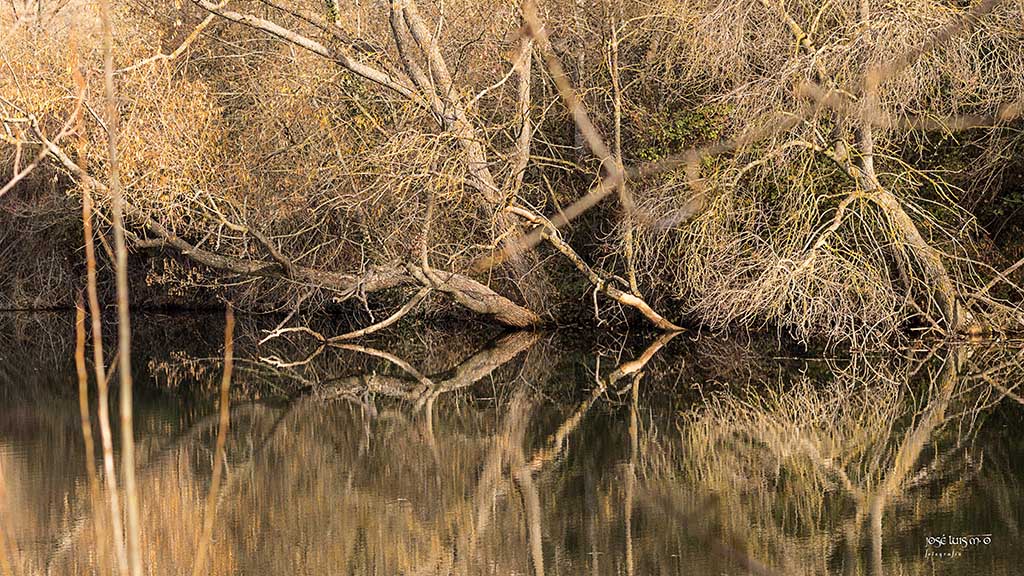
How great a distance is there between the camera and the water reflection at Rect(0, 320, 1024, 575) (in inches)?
232

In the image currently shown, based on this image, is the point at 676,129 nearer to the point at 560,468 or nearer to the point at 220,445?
the point at 560,468

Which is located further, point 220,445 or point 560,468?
point 560,468

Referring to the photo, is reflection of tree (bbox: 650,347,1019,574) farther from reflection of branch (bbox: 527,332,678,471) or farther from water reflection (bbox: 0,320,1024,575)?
reflection of branch (bbox: 527,332,678,471)

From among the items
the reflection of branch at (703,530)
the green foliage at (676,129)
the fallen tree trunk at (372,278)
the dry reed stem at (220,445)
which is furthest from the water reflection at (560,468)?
the green foliage at (676,129)

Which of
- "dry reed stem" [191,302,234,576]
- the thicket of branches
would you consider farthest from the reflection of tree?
the thicket of branches

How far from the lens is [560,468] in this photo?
7.88m

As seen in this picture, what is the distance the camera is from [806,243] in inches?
528

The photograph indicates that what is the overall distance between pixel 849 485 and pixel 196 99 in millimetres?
10655

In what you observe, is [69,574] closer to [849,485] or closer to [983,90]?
[849,485]

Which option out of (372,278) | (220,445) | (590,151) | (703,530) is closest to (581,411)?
(703,530)

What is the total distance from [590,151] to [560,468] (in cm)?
935

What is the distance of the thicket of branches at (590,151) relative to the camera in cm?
1345

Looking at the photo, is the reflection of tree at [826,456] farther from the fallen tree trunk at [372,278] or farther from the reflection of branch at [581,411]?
the fallen tree trunk at [372,278]

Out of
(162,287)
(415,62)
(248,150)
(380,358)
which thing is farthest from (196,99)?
(162,287)
